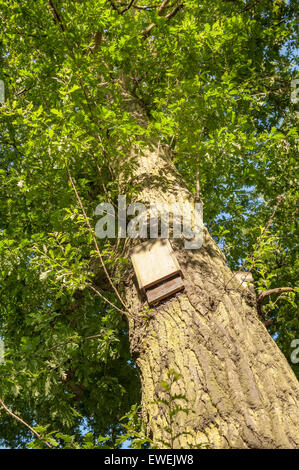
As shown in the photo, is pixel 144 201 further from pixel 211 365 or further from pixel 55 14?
pixel 55 14

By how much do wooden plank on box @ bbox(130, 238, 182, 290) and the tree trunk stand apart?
89 mm

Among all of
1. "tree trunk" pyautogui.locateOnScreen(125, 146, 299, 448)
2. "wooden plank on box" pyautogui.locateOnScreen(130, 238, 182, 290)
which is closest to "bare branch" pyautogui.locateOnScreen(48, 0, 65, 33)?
"wooden plank on box" pyautogui.locateOnScreen(130, 238, 182, 290)

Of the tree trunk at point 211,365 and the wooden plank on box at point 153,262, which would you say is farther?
the wooden plank on box at point 153,262

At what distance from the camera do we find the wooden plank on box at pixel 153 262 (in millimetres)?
2572

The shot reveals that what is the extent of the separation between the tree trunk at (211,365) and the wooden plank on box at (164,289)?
1.8 inches

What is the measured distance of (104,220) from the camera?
367cm

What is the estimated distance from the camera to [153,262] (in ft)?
8.75

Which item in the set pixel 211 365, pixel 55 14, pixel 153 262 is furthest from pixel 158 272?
pixel 55 14

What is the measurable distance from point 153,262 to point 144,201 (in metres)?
0.71

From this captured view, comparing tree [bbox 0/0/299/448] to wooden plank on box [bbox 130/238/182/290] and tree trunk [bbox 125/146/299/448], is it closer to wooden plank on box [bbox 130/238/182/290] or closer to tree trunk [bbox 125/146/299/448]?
tree trunk [bbox 125/146/299/448]

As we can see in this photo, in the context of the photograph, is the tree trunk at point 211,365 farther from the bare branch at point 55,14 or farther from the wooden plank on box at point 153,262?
the bare branch at point 55,14

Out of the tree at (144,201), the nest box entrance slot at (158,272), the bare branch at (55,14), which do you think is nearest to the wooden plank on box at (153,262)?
the nest box entrance slot at (158,272)

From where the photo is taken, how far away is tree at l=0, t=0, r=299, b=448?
205 cm
